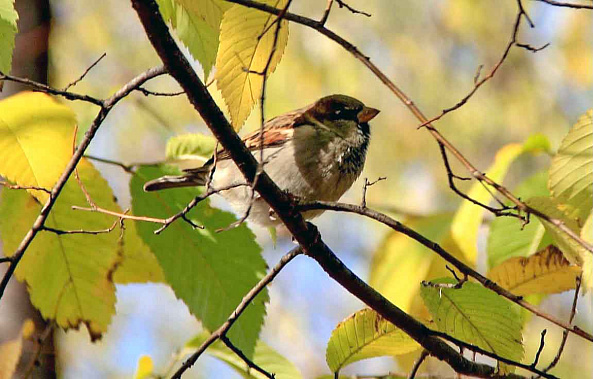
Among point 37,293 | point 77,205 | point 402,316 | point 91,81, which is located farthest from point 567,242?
point 91,81

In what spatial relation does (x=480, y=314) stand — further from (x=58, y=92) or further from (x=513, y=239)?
(x=58, y=92)

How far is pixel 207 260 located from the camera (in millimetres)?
1810

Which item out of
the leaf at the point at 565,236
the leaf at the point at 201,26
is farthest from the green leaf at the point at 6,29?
the leaf at the point at 565,236

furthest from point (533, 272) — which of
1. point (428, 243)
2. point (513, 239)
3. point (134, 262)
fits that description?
point (134, 262)

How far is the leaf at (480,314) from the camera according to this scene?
1500mm

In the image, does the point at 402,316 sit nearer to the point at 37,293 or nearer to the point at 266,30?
the point at 266,30

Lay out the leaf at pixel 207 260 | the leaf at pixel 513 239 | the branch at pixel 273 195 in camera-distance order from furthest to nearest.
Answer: the leaf at pixel 513 239, the leaf at pixel 207 260, the branch at pixel 273 195

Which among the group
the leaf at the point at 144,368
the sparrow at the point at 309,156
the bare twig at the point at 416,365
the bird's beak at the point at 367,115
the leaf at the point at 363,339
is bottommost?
the bare twig at the point at 416,365

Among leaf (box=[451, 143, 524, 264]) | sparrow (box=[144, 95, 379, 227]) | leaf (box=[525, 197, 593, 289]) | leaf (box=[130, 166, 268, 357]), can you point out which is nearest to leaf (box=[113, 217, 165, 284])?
leaf (box=[130, 166, 268, 357])

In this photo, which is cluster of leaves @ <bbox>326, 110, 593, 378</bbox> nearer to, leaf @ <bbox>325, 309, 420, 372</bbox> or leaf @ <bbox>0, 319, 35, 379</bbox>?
leaf @ <bbox>325, 309, 420, 372</bbox>

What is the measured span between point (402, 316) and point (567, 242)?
0.39 meters

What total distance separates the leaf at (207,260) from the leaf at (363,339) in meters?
0.24

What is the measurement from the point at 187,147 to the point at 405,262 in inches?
27.1

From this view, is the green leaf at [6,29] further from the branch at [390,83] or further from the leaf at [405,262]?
the leaf at [405,262]
